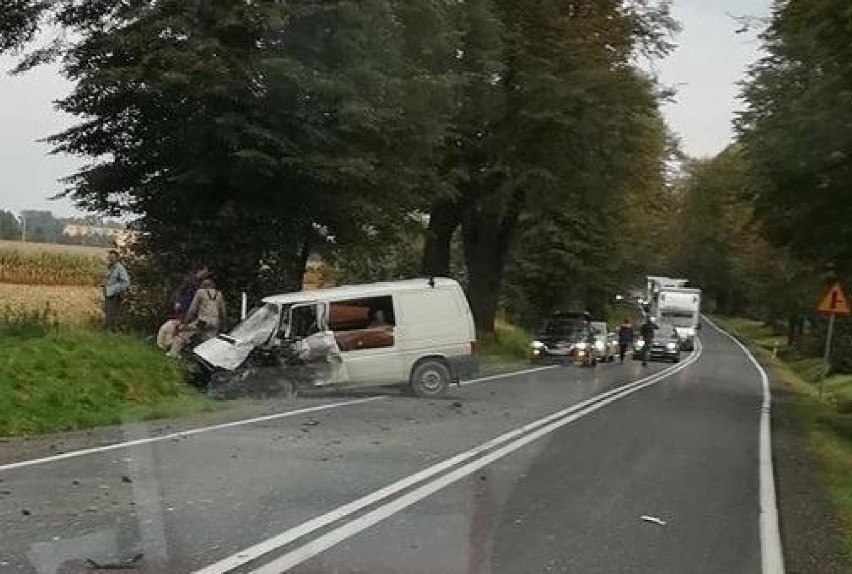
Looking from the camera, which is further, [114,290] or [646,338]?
[646,338]

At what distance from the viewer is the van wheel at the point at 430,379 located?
777 inches

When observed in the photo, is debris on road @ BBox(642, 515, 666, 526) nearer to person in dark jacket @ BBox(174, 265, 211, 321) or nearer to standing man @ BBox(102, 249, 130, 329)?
person in dark jacket @ BBox(174, 265, 211, 321)

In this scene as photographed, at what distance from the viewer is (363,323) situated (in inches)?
760

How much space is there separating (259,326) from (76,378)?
3578mm

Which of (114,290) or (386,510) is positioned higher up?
(114,290)

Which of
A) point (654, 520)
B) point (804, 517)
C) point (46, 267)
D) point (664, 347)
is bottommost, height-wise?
point (664, 347)

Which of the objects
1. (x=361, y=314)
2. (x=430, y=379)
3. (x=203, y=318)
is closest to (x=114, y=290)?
(x=203, y=318)

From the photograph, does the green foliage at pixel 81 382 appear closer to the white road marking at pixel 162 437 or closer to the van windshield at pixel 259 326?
the van windshield at pixel 259 326

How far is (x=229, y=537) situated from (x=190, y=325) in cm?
1202

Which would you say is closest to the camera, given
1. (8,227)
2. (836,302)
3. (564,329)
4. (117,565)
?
(117,565)

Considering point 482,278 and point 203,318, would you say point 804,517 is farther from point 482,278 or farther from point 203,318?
point 482,278

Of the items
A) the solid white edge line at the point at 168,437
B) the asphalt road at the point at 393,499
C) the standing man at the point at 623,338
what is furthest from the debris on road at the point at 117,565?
the standing man at the point at 623,338

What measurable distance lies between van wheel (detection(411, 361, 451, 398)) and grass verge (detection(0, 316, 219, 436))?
390cm

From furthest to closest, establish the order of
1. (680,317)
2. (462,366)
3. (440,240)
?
(680,317), (440,240), (462,366)
